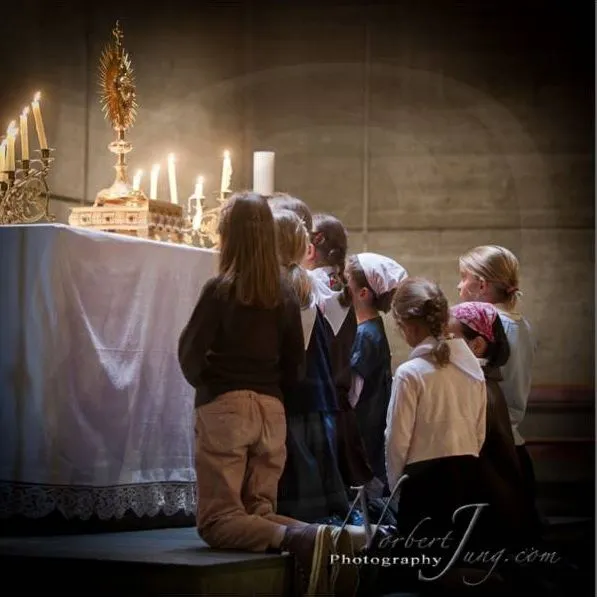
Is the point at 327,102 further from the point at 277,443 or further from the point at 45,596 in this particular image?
the point at 45,596

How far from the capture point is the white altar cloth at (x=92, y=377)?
3.66 m

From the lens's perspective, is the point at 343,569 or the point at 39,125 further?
the point at 39,125

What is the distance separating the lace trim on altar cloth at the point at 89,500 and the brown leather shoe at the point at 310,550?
21.8 inches

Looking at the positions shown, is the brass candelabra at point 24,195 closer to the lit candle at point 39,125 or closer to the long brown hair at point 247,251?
the lit candle at point 39,125

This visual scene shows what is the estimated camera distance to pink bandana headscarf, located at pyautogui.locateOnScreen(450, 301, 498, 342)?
3.94m

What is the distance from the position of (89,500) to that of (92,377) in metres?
0.36

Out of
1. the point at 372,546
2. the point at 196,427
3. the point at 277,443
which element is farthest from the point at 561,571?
the point at 196,427

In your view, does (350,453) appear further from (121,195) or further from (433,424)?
(121,195)

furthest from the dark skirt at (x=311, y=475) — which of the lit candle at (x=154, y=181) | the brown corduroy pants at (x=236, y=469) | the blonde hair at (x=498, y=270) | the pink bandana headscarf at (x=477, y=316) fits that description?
the lit candle at (x=154, y=181)

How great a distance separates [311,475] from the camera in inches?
149

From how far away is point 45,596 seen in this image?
3.41 meters

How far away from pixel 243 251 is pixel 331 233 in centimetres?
57

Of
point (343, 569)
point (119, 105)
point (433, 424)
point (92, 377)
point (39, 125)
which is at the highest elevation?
point (119, 105)
